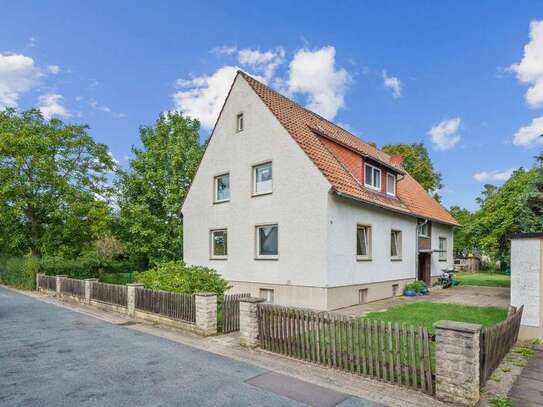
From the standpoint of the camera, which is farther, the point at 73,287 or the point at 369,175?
the point at 73,287

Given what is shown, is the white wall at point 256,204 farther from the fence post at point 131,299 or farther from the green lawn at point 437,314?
the fence post at point 131,299

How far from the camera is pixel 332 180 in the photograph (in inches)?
502

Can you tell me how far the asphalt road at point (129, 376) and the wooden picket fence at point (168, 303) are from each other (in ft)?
3.78

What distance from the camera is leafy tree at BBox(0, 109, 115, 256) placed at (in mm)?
23938

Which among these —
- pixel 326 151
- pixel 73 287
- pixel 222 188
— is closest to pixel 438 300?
pixel 326 151

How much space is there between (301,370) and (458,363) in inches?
116

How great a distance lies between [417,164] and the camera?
3666 centimetres

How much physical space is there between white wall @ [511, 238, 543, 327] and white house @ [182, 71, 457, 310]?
219 inches

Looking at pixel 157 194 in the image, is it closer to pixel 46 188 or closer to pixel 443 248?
pixel 46 188

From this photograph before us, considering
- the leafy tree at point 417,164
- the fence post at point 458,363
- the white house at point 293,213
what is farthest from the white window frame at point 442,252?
the fence post at point 458,363

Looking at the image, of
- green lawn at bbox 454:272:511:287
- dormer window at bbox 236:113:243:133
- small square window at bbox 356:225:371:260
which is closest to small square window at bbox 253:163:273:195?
dormer window at bbox 236:113:243:133

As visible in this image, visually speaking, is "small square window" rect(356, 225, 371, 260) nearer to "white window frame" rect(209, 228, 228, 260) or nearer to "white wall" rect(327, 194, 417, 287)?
"white wall" rect(327, 194, 417, 287)

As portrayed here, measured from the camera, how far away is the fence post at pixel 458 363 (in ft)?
17.0

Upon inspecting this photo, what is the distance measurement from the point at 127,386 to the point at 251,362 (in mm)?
2530
